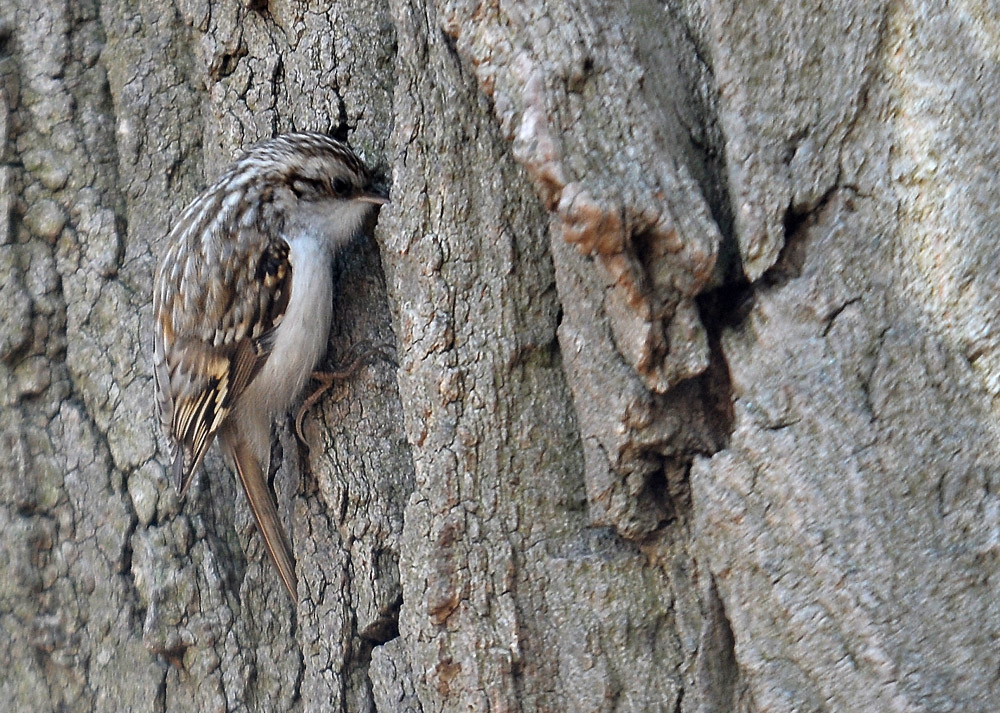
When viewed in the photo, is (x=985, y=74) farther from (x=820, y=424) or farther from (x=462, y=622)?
(x=462, y=622)

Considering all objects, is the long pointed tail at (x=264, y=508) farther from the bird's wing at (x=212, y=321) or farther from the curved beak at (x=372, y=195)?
the curved beak at (x=372, y=195)

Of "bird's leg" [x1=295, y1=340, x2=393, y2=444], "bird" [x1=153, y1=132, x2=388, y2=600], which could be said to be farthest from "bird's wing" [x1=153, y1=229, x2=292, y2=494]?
"bird's leg" [x1=295, y1=340, x2=393, y2=444]

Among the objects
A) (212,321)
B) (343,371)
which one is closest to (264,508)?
(343,371)

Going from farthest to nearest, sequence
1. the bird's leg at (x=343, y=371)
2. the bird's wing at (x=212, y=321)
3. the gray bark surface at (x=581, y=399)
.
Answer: the bird's wing at (x=212, y=321)
the bird's leg at (x=343, y=371)
the gray bark surface at (x=581, y=399)

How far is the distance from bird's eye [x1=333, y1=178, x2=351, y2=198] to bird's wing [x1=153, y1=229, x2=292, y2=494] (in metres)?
0.27

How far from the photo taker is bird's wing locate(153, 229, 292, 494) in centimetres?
231

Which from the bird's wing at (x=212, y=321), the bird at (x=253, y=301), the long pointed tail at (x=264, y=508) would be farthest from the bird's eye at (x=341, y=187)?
the long pointed tail at (x=264, y=508)

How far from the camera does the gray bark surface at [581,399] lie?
4.77 feet

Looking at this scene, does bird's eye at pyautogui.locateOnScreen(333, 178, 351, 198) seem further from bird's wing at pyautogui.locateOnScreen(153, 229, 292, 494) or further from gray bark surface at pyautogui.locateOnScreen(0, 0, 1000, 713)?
bird's wing at pyautogui.locateOnScreen(153, 229, 292, 494)

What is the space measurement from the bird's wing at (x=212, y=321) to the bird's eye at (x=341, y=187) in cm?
27

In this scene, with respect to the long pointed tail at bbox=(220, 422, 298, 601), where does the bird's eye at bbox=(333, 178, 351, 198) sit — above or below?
above

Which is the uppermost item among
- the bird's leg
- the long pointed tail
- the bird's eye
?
the bird's eye

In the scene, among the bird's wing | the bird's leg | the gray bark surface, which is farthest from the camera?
the bird's wing

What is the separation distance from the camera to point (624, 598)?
1675mm
